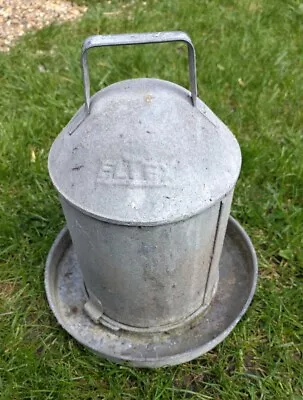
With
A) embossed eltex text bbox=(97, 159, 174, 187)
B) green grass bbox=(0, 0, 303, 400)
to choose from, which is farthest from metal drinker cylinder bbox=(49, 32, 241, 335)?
green grass bbox=(0, 0, 303, 400)

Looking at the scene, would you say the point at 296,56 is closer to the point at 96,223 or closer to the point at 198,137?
the point at 198,137

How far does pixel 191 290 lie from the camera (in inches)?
81.6

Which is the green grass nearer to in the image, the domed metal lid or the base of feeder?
the base of feeder

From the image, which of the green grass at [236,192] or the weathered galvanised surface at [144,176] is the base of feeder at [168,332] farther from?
the weathered galvanised surface at [144,176]

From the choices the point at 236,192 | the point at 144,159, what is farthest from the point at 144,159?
the point at 236,192

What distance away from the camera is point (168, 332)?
2.26 meters

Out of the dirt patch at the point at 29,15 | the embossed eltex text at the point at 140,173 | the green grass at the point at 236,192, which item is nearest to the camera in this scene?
the embossed eltex text at the point at 140,173

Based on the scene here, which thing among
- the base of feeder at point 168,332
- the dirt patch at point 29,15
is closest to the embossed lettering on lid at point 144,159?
the base of feeder at point 168,332

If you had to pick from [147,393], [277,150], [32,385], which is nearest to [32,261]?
[32,385]

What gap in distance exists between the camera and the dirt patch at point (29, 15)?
13.7 feet

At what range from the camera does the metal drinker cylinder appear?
1.60m

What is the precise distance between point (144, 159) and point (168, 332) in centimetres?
98

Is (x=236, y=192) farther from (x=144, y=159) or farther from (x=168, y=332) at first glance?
(x=144, y=159)

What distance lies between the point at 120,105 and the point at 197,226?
485mm
